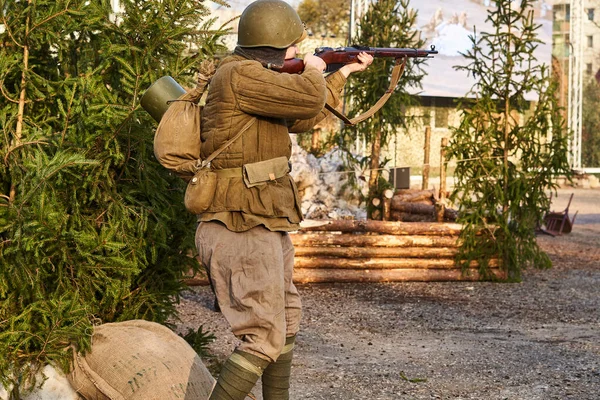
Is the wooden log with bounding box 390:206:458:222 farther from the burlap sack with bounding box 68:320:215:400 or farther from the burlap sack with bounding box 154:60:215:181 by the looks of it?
the burlap sack with bounding box 154:60:215:181

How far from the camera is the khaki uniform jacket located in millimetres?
4125

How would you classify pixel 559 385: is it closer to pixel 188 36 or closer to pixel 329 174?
pixel 188 36

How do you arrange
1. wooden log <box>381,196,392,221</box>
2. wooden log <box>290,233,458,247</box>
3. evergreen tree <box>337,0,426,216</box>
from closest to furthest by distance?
wooden log <box>290,233,458,247</box> → evergreen tree <box>337,0,426,216</box> → wooden log <box>381,196,392,221</box>

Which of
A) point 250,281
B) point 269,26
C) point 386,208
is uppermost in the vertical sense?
point 269,26

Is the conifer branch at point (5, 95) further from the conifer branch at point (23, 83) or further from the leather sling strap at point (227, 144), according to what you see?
the leather sling strap at point (227, 144)

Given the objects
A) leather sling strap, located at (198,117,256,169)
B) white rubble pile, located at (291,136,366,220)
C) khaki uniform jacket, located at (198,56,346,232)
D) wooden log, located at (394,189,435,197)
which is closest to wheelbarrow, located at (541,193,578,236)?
wooden log, located at (394,189,435,197)

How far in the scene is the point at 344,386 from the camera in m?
6.15

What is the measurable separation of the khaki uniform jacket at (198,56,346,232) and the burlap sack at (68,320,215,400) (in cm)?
95

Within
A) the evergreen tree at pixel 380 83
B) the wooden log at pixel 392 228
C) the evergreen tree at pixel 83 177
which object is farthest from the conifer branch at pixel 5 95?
the evergreen tree at pixel 380 83

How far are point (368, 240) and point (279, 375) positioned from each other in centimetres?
635

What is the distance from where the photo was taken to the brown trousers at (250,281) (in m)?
4.17

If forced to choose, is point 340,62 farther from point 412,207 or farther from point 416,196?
point 416,196

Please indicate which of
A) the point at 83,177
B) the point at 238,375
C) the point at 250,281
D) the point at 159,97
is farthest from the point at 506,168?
the point at 238,375

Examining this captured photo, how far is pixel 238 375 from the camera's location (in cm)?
414
